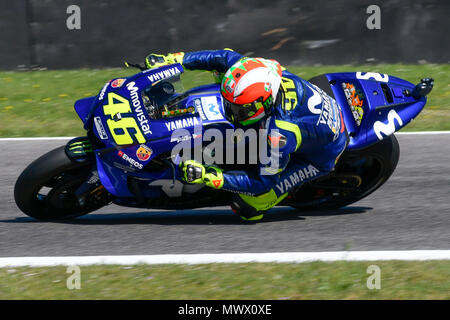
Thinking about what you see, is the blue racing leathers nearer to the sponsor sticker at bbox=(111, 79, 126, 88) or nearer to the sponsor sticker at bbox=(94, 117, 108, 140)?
the sponsor sticker at bbox=(111, 79, 126, 88)

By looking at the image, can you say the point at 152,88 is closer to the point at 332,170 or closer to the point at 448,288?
the point at 332,170

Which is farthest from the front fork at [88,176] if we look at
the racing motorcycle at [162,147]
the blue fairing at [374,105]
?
the blue fairing at [374,105]

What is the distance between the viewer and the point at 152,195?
5.39 meters

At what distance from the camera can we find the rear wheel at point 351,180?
570cm

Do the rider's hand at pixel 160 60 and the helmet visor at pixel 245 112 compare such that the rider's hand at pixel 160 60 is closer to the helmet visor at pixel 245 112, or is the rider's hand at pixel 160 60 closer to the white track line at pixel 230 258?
the helmet visor at pixel 245 112

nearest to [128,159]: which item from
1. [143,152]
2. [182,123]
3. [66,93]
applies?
[143,152]

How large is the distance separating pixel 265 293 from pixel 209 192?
4.20 ft

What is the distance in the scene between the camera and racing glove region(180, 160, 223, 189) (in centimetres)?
498

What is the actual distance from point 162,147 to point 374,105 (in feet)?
5.58

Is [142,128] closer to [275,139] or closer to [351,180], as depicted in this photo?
[275,139]

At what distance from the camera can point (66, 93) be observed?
9.96m

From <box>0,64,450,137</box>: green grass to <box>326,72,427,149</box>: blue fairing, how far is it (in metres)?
3.21

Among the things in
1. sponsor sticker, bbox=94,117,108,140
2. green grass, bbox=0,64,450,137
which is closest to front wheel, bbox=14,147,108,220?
sponsor sticker, bbox=94,117,108,140
